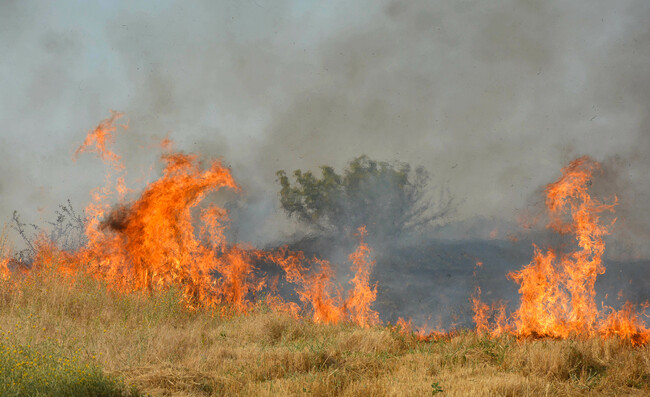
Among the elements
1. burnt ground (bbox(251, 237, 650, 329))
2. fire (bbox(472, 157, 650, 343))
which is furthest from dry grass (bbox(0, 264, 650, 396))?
burnt ground (bbox(251, 237, 650, 329))

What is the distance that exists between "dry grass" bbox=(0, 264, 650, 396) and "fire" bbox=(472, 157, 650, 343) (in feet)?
5.80

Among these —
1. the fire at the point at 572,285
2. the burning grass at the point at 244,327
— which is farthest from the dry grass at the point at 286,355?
the fire at the point at 572,285

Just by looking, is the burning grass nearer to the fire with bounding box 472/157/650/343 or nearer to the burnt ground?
the fire with bounding box 472/157/650/343

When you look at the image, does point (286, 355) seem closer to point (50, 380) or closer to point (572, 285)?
point (50, 380)

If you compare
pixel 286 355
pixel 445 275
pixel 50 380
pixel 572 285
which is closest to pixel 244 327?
pixel 286 355

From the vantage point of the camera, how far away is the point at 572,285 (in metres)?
10.7

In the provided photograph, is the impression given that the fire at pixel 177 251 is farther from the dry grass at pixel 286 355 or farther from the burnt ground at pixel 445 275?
the burnt ground at pixel 445 275

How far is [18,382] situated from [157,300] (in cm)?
545

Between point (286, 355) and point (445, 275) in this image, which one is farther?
point (445, 275)

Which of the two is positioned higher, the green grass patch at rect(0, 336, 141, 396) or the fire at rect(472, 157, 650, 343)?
the fire at rect(472, 157, 650, 343)

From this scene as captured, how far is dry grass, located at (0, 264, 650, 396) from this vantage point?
6.01 m

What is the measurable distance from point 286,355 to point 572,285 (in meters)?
6.77

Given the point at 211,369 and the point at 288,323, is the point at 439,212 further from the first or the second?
the point at 211,369

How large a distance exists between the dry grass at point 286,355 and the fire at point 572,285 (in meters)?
1.77
